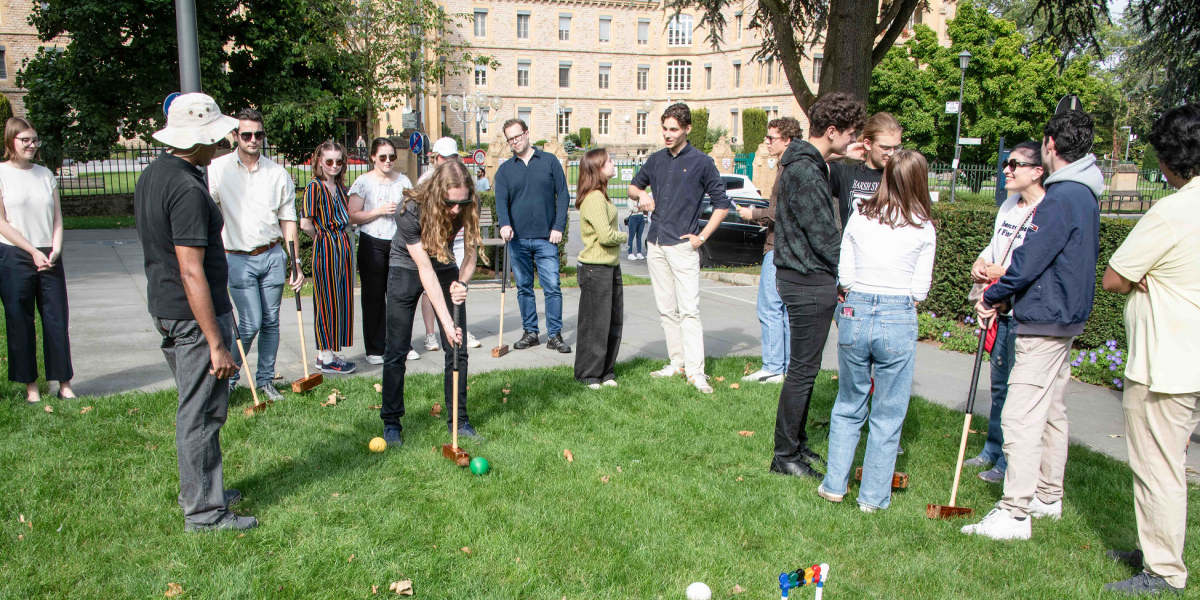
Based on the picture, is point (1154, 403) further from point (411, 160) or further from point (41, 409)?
point (411, 160)

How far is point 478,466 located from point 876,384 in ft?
7.26

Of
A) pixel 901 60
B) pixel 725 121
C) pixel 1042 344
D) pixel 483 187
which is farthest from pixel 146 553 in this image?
pixel 725 121

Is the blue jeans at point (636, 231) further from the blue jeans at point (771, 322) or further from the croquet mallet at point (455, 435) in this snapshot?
the croquet mallet at point (455, 435)

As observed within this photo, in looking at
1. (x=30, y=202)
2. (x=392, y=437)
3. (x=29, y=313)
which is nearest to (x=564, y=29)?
(x=30, y=202)

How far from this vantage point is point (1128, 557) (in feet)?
12.4

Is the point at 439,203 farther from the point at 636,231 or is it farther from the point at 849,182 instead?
the point at 636,231

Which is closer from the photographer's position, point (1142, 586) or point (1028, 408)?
point (1142, 586)

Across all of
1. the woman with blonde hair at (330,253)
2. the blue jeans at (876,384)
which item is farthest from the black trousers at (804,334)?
the woman with blonde hair at (330,253)

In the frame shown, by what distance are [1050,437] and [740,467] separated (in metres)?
1.67

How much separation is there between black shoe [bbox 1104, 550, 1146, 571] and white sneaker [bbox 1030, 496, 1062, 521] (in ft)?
1.35

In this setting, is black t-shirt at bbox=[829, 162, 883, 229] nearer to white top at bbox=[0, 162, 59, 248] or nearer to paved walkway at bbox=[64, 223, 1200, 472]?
paved walkway at bbox=[64, 223, 1200, 472]

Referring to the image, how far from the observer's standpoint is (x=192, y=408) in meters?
3.65

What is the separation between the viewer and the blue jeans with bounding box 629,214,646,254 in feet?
53.0

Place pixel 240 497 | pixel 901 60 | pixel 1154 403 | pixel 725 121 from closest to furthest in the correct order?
pixel 1154 403 → pixel 240 497 → pixel 901 60 → pixel 725 121
